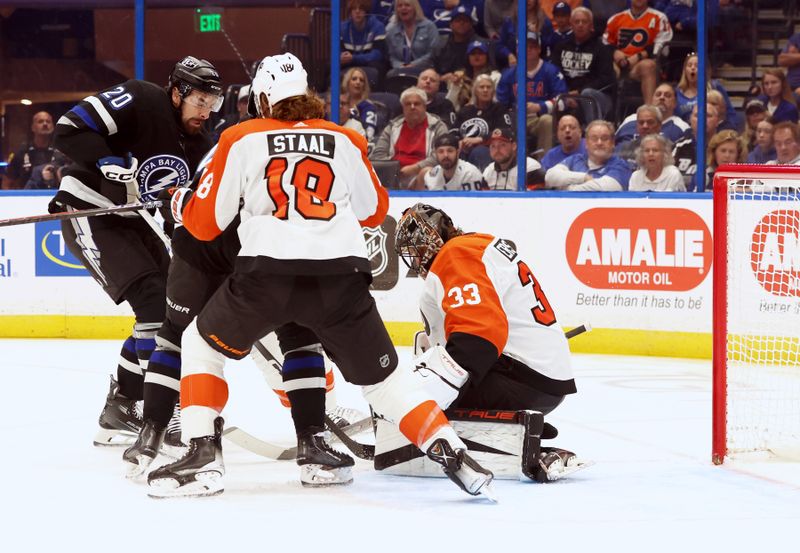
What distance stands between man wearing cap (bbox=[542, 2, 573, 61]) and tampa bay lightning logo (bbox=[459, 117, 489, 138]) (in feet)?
1.65

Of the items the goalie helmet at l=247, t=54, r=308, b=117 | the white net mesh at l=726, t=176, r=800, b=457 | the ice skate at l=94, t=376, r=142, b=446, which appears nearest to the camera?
the goalie helmet at l=247, t=54, r=308, b=117

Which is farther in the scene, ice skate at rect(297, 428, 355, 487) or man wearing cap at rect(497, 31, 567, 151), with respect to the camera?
man wearing cap at rect(497, 31, 567, 151)

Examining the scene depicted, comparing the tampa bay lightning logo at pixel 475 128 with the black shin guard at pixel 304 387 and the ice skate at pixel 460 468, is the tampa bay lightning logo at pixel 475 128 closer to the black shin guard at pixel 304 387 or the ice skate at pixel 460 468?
the black shin guard at pixel 304 387

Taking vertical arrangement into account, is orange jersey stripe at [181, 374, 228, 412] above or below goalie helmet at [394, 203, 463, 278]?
below

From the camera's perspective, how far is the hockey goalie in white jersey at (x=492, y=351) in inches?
124

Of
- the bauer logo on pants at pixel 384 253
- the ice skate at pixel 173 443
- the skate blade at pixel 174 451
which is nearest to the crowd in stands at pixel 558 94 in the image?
the bauer logo on pants at pixel 384 253

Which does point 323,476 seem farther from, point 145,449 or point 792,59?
point 792,59

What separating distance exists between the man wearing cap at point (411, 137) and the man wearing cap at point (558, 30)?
0.71 metres

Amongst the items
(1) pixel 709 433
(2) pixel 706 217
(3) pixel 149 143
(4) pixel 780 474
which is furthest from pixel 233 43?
(4) pixel 780 474

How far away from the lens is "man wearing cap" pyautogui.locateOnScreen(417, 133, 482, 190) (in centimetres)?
678

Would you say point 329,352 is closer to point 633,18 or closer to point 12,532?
point 12,532

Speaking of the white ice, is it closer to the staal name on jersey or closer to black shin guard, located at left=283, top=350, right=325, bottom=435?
black shin guard, located at left=283, top=350, right=325, bottom=435

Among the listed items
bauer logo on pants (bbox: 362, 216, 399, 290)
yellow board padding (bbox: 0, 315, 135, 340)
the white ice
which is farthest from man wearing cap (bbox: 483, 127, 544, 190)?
the white ice

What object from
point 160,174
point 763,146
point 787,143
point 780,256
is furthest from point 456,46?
point 160,174
